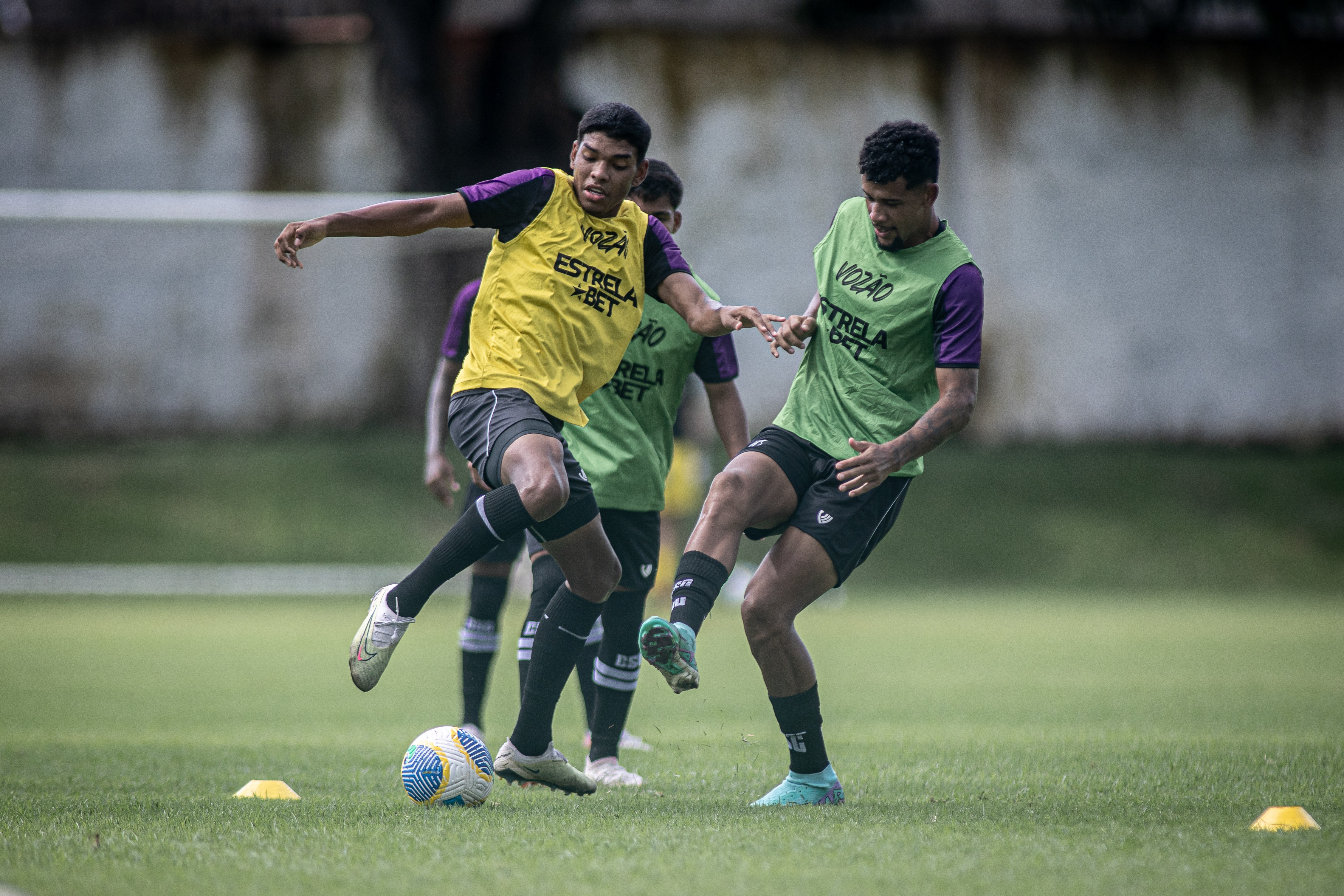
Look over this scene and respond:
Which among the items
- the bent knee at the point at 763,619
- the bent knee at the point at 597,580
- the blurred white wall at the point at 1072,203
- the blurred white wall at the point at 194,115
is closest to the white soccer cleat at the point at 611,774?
the bent knee at the point at 597,580

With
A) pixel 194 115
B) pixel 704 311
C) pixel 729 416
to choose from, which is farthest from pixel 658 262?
pixel 194 115

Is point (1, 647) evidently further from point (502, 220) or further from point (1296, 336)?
point (1296, 336)

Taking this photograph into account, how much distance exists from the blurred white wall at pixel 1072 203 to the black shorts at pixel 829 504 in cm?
1713

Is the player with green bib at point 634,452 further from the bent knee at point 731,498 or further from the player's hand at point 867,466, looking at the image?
the player's hand at point 867,466

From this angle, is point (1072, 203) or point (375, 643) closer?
point (375, 643)

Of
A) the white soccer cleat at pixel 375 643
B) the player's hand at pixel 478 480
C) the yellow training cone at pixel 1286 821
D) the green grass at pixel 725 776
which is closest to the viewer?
the green grass at pixel 725 776

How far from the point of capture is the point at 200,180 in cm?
2177

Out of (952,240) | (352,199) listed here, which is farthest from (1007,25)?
(952,240)

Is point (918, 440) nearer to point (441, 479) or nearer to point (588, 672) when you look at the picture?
point (588, 672)

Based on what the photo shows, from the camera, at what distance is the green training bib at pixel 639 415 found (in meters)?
5.54

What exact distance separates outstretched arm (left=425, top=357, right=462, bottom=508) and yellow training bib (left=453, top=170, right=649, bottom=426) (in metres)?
1.53

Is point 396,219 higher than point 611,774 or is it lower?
higher

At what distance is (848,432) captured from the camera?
15.5 ft

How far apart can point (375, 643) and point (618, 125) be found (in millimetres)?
1874
